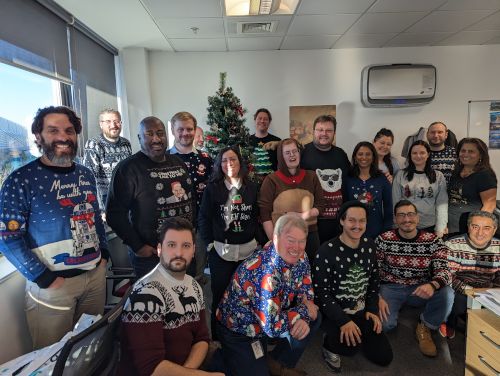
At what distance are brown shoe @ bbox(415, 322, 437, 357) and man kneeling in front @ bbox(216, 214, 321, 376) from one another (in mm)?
882

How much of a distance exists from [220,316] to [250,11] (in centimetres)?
269

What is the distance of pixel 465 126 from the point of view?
4441 millimetres

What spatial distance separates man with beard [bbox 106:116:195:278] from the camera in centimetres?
190

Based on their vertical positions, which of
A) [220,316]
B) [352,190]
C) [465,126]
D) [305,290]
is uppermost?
[465,126]

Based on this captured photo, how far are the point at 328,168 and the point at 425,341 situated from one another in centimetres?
145

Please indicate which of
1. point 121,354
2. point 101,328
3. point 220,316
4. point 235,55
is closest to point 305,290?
point 220,316

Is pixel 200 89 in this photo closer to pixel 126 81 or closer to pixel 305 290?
pixel 126 81

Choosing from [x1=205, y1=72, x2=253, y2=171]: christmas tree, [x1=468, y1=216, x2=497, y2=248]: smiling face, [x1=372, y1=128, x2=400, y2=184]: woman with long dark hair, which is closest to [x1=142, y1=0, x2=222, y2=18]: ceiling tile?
[x1=205, y1=72, x2=253, y2=171]: christmas tree

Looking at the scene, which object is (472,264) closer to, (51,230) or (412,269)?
(412,269)

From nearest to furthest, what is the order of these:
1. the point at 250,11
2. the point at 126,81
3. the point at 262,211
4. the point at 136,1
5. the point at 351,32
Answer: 1. the point at 262,211
2. the point at 136,1
3. the point at 250,11
4. the point at 351,32
5. the point at 126,81

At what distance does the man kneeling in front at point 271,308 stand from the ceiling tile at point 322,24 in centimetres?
244

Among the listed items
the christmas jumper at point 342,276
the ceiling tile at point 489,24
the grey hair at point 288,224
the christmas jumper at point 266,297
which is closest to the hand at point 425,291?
the christmas jumper at point 342,276

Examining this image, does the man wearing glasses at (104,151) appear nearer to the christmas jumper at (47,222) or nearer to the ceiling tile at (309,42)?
the christmas jumper at (47,222)

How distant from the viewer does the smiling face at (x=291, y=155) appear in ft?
7.70
